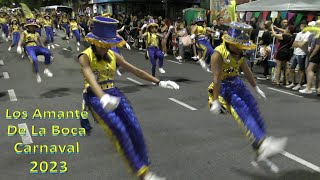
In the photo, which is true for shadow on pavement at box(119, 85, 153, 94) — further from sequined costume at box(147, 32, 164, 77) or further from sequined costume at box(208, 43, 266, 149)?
sequined costume at box(208, 43, 266, 149)

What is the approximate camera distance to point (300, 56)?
439 inches

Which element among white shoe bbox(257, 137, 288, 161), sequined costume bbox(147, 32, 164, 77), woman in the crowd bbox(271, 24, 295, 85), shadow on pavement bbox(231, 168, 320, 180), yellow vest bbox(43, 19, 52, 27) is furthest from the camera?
yellow vest bbox(43, 19, 52, 27)

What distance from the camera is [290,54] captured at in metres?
11.7

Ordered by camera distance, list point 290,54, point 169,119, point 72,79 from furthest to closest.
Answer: point 72,79 < point 290,54 < point 169,119

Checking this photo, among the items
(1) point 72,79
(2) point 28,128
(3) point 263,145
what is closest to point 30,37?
(1) point 72,79

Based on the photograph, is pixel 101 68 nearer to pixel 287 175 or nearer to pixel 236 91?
pixel 236 91

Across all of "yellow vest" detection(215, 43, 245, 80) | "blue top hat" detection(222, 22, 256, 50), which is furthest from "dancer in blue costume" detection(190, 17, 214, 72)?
"blue top hat" detection(222, 22, 256, 50)

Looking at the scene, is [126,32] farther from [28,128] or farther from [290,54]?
[28,128]

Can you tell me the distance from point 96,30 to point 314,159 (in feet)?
11.6

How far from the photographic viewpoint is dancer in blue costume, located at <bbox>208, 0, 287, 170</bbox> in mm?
4824

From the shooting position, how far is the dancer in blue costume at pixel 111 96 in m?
4.25

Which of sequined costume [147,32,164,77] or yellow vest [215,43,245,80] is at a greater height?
yellow vest [215,43,245,80]

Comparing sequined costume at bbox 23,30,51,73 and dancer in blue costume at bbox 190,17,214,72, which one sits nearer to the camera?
sequined costume at bbox 23,30,51,73

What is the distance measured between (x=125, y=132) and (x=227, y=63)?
5.56ft
